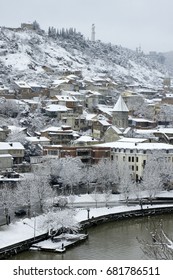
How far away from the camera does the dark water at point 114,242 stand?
33.0 feet

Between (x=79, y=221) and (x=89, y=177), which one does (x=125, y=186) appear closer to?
(x=89, y=177)

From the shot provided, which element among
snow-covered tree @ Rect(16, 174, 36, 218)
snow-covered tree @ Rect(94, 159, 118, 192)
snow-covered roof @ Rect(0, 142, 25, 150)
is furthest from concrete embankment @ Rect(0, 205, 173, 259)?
snow-covered roof @ Rect(0, 142, 25, 150)

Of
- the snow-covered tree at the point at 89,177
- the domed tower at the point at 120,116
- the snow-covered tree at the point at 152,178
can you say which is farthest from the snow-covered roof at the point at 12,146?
the domed tower at the point at 120,116

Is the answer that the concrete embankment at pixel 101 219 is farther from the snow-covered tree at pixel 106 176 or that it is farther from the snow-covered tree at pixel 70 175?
the snow-covered tree at pixel 70 175

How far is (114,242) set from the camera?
11.5m

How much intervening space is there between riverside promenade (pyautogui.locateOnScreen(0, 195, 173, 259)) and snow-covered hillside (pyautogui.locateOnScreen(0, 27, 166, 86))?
18131 mm

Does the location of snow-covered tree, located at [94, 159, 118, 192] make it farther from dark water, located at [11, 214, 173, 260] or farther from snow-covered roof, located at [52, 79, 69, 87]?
snow-covered roof, located at [52, 79, 69, 87]

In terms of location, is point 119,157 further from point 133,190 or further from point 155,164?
point 133,190

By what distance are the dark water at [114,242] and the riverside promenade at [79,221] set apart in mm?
190

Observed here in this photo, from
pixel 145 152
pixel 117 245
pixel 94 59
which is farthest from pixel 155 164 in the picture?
pixel 94 59

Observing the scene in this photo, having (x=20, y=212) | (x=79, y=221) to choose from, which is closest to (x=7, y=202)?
(x=20, y=212)

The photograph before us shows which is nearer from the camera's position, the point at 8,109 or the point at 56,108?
the point at 8,109

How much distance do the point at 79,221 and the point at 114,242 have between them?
146 centimetres

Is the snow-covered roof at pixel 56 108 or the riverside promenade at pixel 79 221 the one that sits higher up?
the snow-covered roof at pixel 56 108
